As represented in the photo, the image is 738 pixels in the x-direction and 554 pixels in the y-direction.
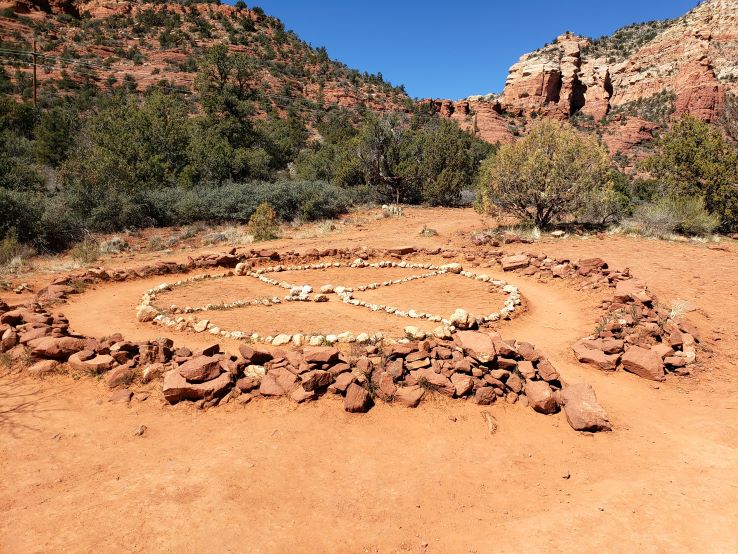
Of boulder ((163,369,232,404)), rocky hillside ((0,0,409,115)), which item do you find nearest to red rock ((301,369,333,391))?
boulder ((163,369,232,404))

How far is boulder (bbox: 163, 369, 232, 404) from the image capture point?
5.58 meters

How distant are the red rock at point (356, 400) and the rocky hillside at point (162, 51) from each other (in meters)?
53.0

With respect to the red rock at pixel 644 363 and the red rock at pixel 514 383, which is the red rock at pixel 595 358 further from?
the red rock at pixel 514 383

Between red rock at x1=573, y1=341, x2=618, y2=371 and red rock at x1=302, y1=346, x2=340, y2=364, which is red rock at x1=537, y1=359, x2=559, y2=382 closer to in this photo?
red rock at x1=573, y1=341, x2=618, y2=371

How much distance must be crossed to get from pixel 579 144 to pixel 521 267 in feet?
27.9

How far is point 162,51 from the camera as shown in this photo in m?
57.5

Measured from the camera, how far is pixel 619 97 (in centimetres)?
8069

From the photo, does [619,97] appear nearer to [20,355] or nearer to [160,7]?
[160,7]

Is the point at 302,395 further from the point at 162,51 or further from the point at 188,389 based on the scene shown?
the point at 162,51

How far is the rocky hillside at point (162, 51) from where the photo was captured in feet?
161

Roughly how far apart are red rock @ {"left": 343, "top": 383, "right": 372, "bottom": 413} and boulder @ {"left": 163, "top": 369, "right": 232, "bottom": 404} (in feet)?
5.68

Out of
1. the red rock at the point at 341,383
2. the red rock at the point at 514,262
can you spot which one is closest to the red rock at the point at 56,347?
the red rock at the point at 341,383

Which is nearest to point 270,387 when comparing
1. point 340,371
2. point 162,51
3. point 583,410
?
→ point 340,371

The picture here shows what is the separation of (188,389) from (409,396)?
2.99 metres
